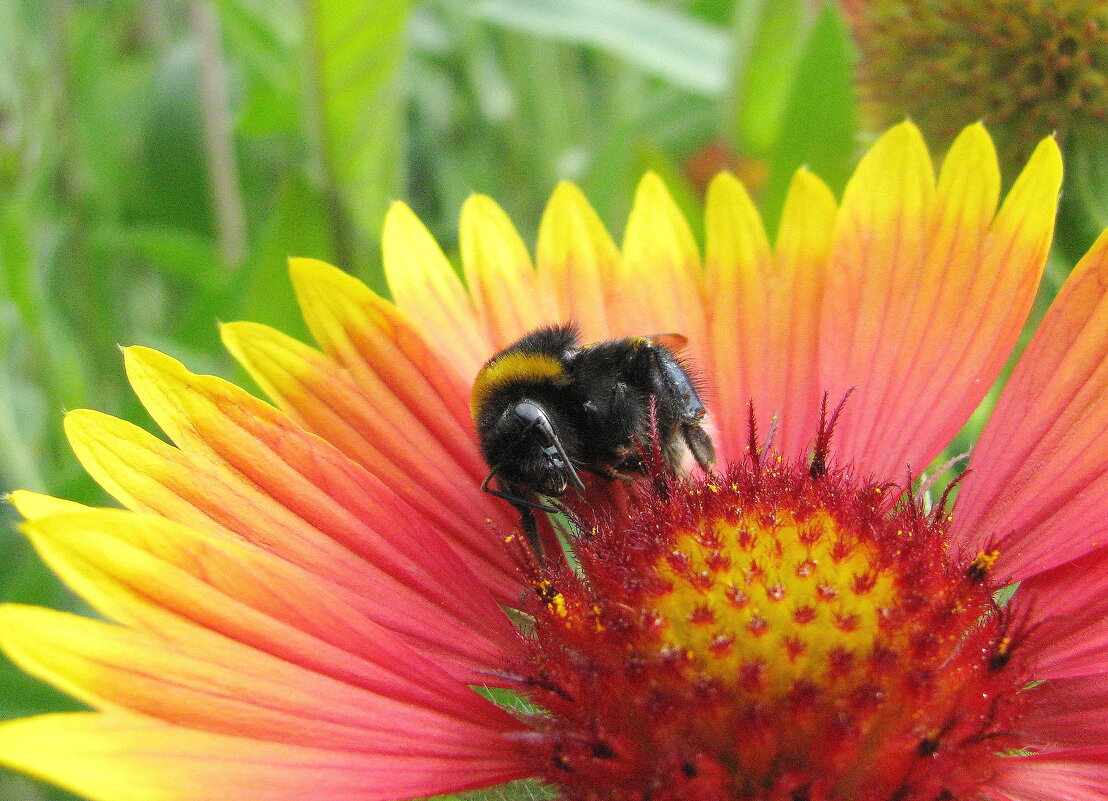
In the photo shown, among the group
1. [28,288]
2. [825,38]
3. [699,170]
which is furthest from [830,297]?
[699,170]

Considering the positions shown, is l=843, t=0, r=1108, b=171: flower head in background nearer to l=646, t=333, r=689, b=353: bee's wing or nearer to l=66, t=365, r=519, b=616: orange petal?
l=646, t=333, r=689, b=353: bee's wing

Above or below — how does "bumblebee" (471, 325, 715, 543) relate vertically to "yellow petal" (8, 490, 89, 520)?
above

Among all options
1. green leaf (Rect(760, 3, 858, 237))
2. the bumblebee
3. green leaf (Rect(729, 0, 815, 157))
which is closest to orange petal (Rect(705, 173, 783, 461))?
the bumblebee

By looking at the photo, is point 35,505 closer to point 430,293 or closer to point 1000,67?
point 430,293

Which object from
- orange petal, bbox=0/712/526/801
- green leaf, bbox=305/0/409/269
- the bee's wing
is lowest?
orange petal, bbox=0/712/526/801

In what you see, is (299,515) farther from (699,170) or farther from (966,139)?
(699,170)
